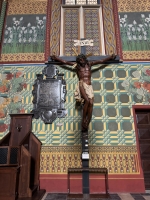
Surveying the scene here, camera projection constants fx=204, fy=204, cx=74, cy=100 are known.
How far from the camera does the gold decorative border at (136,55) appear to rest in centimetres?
681

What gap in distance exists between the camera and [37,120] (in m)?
6.15

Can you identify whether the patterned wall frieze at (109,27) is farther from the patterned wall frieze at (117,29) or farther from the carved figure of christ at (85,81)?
the carved figure of christ at (85,81)

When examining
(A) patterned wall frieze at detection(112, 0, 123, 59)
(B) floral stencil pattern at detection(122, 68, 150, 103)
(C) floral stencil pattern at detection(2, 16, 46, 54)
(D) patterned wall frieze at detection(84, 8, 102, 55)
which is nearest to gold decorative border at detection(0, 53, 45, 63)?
(C) floral stencil pattern at detection(2, 16, 46, 54)

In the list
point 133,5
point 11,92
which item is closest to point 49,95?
point 11,92

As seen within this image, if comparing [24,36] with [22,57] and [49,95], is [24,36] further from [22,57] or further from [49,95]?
[49,95]

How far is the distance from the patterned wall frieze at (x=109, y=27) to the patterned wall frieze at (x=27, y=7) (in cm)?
229

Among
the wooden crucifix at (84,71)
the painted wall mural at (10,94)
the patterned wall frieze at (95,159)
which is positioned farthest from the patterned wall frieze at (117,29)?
the painted wall mural at (10,94)

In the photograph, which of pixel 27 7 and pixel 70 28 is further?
pixel 27 7

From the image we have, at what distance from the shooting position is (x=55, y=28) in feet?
24.3

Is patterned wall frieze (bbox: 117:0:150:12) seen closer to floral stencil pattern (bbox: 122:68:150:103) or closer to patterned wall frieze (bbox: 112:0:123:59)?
patterned wall frieze (bbox: 112:0:123:59)

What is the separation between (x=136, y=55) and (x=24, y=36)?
13.0 feet

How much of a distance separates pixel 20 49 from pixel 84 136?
375 cm

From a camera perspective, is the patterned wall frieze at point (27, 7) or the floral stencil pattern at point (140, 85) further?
the patterned wall frieze at point (27, 7)

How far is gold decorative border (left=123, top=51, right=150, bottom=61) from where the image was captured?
268 inches
